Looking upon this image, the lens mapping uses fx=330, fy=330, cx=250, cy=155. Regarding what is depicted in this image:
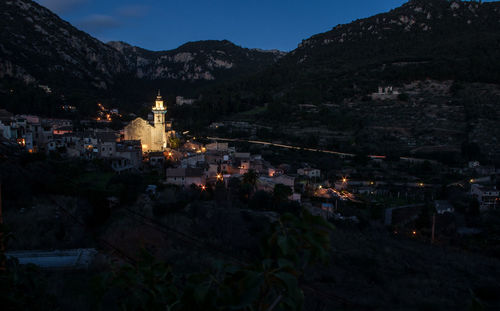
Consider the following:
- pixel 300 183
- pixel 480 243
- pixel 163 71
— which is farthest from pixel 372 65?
pixel 163 71

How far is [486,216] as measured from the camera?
1431cm

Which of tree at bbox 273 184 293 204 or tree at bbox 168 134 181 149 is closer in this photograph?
tree at bbox 273 184 293 204

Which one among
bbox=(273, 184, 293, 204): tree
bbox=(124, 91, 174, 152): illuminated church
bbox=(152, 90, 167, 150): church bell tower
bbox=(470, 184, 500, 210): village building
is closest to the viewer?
bbox=(273, 184, 293, 204): tree

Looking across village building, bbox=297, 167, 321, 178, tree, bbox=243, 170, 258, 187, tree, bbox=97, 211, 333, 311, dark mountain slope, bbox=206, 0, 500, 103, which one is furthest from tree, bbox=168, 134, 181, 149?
tree, bbox=97, 211, 333, 311

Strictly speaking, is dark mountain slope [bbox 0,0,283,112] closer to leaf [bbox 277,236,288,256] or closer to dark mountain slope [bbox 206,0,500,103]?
dark mountain slope [bbox 206,0,500,103]

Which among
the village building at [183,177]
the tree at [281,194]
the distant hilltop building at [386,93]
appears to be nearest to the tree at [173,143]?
the village building at [183,177]

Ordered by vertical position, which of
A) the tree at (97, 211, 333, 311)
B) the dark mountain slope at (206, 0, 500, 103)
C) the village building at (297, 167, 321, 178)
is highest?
the dark mountain slope at (206, 0, 500, 103)

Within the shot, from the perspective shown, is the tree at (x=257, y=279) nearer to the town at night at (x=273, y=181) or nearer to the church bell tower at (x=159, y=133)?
the town at night at (x=273, y=181)

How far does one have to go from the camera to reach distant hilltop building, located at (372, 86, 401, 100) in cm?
3762

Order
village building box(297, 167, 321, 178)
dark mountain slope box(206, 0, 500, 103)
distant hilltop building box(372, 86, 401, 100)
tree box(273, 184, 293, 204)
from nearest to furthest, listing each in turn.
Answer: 1. tree box(273, 184, 293, 204)
2. village building box(297, 167, 321, 178)
3. distant hilltop building box(372, 86, 401, 100)
4. dark mountain slope box(206, 0, 500, 103)

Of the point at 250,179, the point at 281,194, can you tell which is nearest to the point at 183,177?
the point at 250,179

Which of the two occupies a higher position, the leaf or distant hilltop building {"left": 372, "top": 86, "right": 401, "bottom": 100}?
distant hilltop building {"left": 372, "top": 86, "right": 401, "bottom": 100}

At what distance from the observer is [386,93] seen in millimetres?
37906

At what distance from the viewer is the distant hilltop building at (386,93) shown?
3762 centimetres
